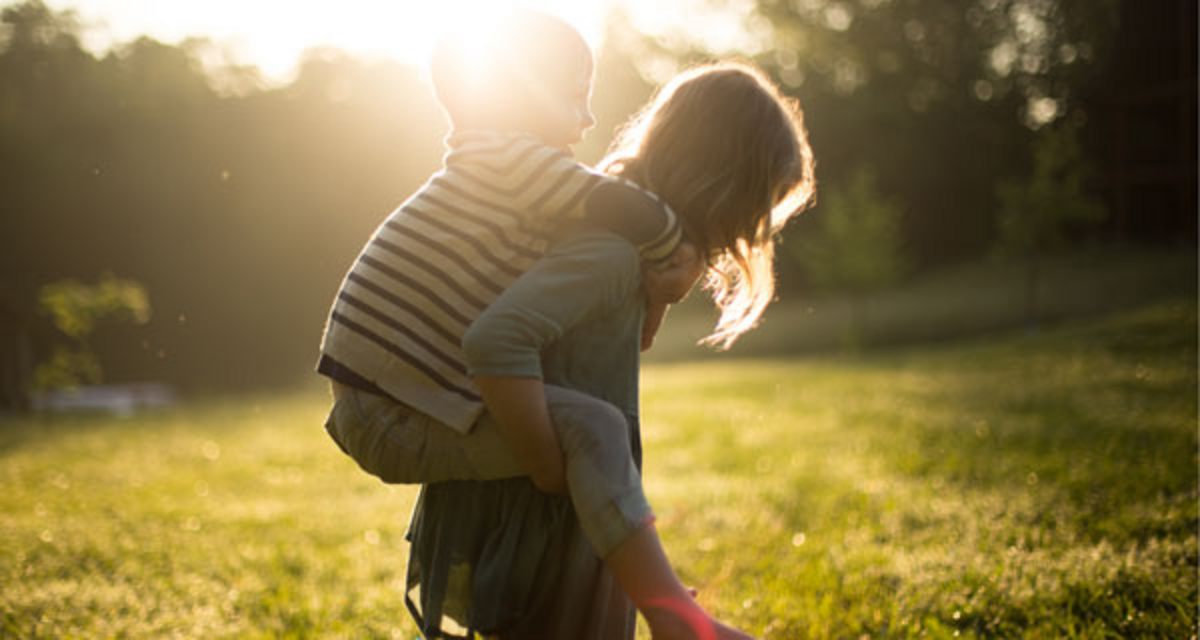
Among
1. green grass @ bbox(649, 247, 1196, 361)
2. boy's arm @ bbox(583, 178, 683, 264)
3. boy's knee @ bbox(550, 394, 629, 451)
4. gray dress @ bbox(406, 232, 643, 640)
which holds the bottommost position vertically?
green grass @ bbox(649, 247, 1196, 361)

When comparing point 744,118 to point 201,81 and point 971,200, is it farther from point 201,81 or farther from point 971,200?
point 971,200

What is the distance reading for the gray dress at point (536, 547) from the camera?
80.6 inches

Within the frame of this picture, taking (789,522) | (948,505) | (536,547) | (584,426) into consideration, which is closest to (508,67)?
(584,426)

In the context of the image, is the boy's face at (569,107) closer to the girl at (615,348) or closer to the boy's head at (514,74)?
the boy's head at (514,74)

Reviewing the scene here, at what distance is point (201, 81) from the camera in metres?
27.0

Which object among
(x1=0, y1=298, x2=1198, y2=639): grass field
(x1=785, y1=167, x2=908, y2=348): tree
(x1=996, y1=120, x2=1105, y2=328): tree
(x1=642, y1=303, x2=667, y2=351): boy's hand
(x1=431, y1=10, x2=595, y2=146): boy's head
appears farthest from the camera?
(x1=785, y1=167, x2=908, y2=348): tree

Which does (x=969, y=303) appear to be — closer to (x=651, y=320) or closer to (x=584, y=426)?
(x=651, y=320)

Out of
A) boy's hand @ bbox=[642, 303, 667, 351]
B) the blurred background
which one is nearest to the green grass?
the blurred background

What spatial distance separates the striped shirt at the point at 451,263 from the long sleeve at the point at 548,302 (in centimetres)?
7

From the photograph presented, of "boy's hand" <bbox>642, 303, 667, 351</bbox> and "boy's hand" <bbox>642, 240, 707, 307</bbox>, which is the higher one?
"boy's hand" <bbox>642, 240, 707, 307</bbox>

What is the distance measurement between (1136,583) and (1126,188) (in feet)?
90.2

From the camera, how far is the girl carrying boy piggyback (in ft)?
5.97

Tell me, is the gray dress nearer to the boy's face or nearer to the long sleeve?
the long sleeve

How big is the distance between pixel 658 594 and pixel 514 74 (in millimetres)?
1077
